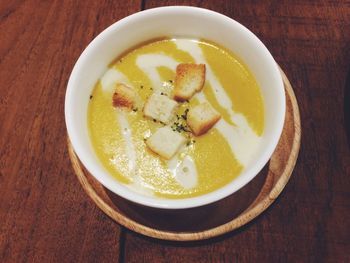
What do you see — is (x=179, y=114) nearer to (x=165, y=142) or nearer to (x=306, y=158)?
(x=165, y=142)

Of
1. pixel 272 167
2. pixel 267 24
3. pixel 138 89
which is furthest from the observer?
pixel 267 24

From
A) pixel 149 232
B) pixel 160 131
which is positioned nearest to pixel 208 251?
pixel 149 232

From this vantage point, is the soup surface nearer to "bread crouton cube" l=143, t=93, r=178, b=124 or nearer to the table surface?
"bread crouton cube" l=143, t=93, r=178, b=124

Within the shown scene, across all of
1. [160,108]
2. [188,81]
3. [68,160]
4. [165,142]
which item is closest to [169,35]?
[188,81]

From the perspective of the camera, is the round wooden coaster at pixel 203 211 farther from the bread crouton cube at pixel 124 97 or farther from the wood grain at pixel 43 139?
the bread crouton cube at pixel 124 97

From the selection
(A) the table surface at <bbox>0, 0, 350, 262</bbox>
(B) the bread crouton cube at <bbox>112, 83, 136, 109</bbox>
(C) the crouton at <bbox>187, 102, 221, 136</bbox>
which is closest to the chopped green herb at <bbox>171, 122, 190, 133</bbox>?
(C) the crouton at <bbox>187, 102, 221, 136</bbox>

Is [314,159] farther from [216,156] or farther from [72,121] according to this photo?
[72,121]
